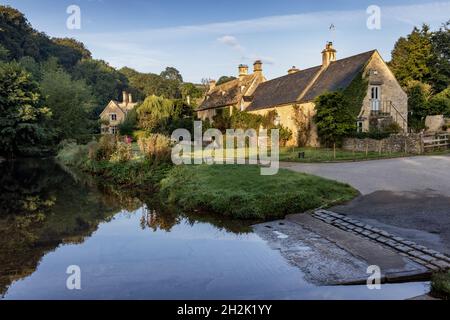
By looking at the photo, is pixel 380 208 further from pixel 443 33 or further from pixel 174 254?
pixel 443 33

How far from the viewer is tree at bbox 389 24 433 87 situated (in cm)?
4550

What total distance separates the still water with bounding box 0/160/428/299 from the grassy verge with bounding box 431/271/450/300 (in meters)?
0.20

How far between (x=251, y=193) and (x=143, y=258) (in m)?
4.76

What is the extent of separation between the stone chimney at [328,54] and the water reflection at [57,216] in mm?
23754

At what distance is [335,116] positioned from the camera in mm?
26469

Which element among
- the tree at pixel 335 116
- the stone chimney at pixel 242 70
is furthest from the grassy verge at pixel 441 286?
the stone chimney at pixel 242 70

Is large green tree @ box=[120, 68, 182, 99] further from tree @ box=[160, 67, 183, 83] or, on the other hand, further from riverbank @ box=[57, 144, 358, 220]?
riverbank @ box=[57, 144, 358, 220]

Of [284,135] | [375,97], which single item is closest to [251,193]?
[284,135]

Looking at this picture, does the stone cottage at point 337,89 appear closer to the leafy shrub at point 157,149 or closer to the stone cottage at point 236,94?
the stone cottage at point 236,94

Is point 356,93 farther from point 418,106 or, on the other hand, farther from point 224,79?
point 224,79

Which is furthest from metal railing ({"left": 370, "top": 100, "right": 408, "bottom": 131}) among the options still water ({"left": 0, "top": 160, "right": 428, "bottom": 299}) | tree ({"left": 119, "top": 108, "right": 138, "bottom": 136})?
tree ({"left": 119, "top": 108, "right": 138, "bottom": 136})

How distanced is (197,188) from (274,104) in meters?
23.5

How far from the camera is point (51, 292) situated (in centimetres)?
602

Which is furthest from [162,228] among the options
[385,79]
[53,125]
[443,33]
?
[443,33]
